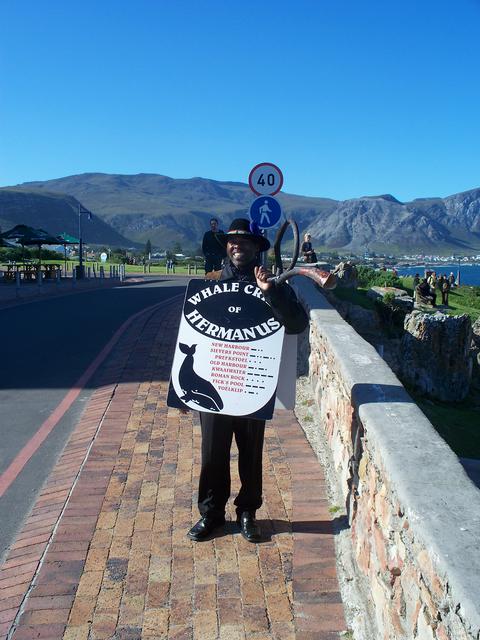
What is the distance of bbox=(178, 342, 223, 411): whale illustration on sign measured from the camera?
152 inches

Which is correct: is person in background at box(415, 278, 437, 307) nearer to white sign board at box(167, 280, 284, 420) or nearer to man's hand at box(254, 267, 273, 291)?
white sign board at box(167, 280, 284, 420)

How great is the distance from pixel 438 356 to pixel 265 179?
18.3 ft

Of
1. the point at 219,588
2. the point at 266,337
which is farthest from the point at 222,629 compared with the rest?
the point at 266,337

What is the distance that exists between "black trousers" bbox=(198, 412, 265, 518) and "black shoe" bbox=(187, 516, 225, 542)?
4 centimetres

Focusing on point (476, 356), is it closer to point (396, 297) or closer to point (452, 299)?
point (396, 297)

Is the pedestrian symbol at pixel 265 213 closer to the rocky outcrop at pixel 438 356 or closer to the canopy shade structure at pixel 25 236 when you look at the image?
the rocky outcrop at pixel 438 356

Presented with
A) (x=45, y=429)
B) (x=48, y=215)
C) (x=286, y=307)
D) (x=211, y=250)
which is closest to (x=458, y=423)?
(x=211, y=250)

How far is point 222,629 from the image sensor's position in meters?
3.10

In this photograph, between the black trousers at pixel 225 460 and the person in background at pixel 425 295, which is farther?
the person in background at pixel 425 295

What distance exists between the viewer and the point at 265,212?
9.73 m

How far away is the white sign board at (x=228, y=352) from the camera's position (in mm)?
3844

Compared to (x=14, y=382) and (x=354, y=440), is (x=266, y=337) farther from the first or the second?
(x=14, y=382)

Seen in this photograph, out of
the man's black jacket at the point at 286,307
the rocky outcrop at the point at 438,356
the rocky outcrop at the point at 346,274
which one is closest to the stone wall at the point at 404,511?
the man's black jacket at the point at 286,307

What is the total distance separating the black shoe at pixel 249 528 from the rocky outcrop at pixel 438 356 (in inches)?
373
